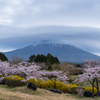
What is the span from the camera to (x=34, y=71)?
19.3 metres

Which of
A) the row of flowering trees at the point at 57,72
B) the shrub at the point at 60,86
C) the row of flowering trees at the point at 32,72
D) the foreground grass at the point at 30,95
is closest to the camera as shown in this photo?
the foreground grass at the point at 30,95

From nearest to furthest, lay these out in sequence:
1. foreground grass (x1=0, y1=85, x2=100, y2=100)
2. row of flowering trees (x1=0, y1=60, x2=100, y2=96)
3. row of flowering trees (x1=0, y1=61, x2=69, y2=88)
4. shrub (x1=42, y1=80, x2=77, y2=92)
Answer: foreground grass (x1=0, y1=85, x2=100, y2=100) < row of flowering trees (x1=0, y1=60, x2=100, y2=96) < row of flowering trees (x1=0, y1=61, x2=69, y2=88) < shrub (x1=42, y1=80, x2=77, y2=92)

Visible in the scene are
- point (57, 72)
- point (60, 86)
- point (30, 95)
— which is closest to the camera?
point (30, 95)

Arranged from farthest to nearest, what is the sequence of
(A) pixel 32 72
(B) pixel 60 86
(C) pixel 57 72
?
(B) pixel 60 86 < (C) pixel 57 72 < (A) pixel 32 72

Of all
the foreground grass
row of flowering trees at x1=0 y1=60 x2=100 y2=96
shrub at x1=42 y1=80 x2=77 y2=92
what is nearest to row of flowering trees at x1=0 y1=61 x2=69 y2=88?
row of flowering trees at x1=0 y1=60 x2=100 y2=96

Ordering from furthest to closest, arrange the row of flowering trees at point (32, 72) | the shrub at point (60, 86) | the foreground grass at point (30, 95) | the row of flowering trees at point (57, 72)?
the shrub at point (60, 86) → the row of flowering trees at point (32, 72) → the row of flowering trees at point (57, 72) → the foreground grass at point (30, 95)

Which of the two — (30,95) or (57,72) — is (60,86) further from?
(30,95)

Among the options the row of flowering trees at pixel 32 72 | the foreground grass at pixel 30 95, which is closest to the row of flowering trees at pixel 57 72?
the row of flowering trees at pixel 32 72

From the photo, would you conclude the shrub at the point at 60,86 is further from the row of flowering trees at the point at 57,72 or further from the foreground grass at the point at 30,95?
the foreground grass at the point at 30,95

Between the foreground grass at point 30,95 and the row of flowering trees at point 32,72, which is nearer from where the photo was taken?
the foreground grass at point 30,95

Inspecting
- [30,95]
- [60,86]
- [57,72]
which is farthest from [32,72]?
[30,95]

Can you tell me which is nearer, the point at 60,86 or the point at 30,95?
the point at 30,95

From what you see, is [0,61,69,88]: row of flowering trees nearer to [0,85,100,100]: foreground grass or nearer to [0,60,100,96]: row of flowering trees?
[0,60,100,96]: row of flowering trees

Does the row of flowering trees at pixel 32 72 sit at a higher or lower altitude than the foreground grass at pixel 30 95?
higher
